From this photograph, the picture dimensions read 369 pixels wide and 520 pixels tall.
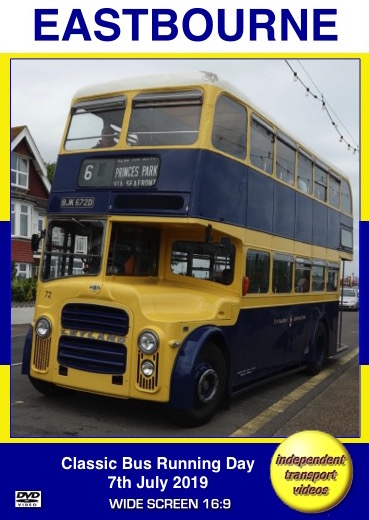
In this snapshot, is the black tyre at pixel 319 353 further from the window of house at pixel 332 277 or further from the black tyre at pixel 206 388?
the black tyre at pixel 206 388

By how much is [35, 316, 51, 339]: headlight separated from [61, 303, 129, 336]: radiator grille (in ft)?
0.59

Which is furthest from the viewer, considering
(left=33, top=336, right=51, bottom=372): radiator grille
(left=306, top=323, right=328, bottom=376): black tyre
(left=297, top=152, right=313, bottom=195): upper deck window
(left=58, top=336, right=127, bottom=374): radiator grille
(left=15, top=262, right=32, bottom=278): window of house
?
(left=306, top=323, right=328, bottom=376): black tyre

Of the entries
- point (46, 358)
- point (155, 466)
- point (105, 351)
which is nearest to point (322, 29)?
point (155, 466)

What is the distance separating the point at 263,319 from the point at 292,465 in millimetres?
4008

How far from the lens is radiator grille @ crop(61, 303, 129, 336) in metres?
5.72

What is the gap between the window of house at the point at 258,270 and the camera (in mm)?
7034

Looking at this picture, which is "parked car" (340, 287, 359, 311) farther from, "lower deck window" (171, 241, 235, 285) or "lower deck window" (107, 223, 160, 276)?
"lower deck window" (107, 223, 160, 276)

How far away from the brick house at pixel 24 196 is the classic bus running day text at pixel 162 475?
1624 mm

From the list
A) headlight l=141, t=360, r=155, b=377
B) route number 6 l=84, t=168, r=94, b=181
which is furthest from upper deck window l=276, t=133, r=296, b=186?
headlight l=141, t=360, r=155, b=377

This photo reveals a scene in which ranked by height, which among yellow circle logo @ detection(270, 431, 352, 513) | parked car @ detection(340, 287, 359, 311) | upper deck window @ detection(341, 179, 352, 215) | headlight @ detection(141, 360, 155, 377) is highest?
upper deck window @ detection(341, 179, 352, 215)

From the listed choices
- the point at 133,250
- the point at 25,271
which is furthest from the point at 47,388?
the point at 133,250

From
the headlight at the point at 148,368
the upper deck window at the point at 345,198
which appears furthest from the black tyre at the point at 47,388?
the upper deck window at the point at 345,198

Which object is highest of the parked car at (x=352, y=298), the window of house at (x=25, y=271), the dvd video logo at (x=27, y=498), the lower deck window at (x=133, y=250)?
the lower deck window at (x=133, y=250)

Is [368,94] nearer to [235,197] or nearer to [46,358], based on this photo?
[235,197]
